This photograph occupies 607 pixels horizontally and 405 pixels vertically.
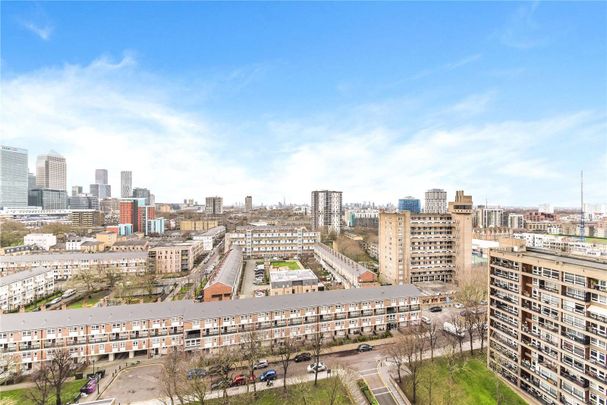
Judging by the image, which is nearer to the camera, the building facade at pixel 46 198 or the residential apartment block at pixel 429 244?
the residential apartment block at pixel 429 244

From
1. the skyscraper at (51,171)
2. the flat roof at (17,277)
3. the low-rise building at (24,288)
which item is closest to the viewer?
the low-rise building at (24,288)

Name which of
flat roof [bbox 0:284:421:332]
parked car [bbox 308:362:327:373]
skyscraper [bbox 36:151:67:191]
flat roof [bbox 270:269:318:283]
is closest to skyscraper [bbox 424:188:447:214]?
flat roof [bbox 270:269:318:283]

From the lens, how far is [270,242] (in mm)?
73375

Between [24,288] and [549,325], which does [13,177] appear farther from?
[549,325]

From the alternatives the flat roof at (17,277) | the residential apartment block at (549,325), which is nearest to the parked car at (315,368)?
the residential apartment block at (549,325)

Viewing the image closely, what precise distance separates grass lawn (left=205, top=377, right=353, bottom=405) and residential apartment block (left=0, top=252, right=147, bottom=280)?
40766 mm

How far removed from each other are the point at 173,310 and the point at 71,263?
39.8m

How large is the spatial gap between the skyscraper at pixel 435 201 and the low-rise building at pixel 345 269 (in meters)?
109

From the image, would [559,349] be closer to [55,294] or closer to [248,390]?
[248,390]

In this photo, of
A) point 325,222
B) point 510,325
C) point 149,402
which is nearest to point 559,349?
point 510,325

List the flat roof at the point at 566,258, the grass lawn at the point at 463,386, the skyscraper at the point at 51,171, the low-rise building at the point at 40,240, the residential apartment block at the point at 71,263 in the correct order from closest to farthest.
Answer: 1. the flat roof at the point at 566,258
2. the grass lawn at the point at 463,386
3. the residential apartment block at the point at 71,263
4. the low-rise building at the point at 40,240
5. the skyscraper at the point at 51,171

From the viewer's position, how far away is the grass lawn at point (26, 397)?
67.0 ft

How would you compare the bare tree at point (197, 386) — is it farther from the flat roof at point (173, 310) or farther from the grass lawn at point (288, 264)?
the grass lawn at point (288, 264)

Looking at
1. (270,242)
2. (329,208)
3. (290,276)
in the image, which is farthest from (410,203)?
(290,276)
